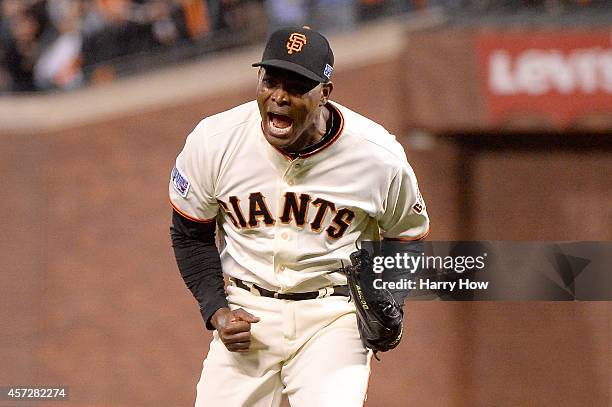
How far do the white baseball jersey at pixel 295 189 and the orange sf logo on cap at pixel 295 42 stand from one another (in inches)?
12.2

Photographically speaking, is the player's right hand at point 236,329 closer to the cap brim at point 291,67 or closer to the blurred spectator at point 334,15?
the cap brim at point 291,67

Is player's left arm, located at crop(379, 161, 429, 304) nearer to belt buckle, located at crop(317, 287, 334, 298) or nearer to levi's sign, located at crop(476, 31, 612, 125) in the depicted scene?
belt buckle, located at crop(317, 287, 334, 298)

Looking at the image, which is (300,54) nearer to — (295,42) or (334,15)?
(295,42)

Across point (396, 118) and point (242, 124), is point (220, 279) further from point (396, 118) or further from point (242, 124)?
point (396, 118)

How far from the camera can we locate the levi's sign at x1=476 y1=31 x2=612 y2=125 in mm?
6719

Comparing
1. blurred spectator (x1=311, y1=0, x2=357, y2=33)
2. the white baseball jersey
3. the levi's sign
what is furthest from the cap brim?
blurred spectator (x1=311, y1=0, x2=357, y2=33)

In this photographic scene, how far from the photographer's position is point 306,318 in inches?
124

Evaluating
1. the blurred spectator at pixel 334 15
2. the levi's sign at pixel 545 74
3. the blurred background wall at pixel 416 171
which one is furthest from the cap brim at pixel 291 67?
the blurred spectator at pixel 334 15

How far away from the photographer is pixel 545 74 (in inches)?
267

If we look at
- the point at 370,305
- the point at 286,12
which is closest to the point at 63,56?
A: the point at 286,12

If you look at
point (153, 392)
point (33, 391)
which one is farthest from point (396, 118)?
point (33, 391)

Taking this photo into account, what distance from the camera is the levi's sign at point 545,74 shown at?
6719 millimetres

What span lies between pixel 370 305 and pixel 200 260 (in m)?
0.59

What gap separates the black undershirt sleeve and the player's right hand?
9 centimetres
